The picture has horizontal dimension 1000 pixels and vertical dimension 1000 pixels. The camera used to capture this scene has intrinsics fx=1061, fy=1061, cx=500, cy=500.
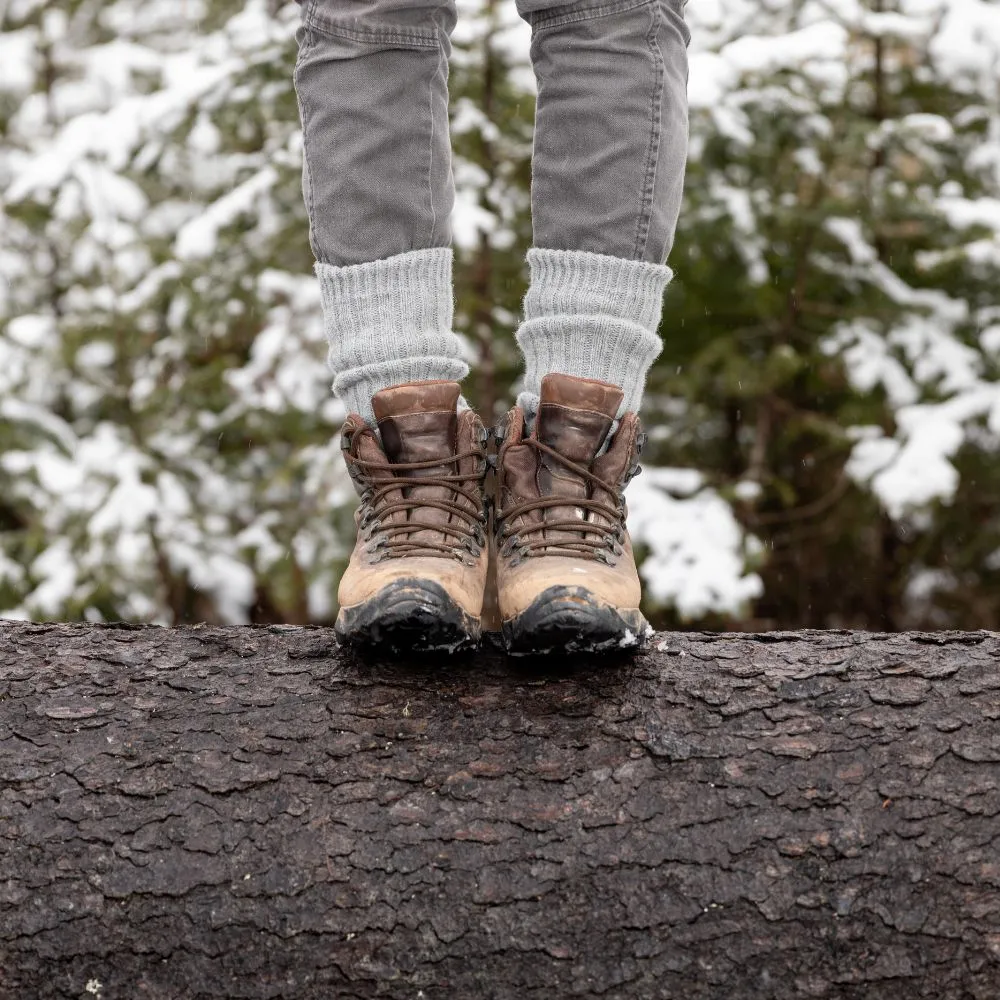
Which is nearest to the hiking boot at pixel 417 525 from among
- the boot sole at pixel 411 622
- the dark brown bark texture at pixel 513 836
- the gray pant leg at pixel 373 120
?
the boot sole at pixel 411 622

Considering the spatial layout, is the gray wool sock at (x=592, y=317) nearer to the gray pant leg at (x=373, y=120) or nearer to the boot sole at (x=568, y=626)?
the gray pant leg at (x=373, y=120)

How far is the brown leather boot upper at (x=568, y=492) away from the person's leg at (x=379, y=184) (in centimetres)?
21

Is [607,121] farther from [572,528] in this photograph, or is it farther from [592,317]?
[572,528]

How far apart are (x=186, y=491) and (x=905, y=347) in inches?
101

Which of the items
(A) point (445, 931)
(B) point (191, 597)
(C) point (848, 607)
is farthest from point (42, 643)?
(C) point (848, 607)

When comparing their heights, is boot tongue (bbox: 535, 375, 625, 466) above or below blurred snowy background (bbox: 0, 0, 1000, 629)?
below

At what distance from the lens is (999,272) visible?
11.6 feet

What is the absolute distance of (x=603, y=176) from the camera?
66.4 inches

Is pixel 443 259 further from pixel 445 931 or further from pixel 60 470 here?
pixel 60 470

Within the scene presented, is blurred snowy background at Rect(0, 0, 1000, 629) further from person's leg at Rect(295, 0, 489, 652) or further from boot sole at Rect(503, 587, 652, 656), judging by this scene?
boot sole at Rect(503, 587, 652, 656)

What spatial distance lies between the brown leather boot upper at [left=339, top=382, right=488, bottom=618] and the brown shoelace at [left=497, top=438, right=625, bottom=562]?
82 millimetres

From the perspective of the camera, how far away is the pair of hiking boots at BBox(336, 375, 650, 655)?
1.58 m

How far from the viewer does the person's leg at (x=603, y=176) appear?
1.67 meters

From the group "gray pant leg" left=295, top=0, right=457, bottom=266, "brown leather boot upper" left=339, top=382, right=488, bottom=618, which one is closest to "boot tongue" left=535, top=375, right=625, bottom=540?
"brown leather boot upper" left=339, top=382, right=488, bottom=618
